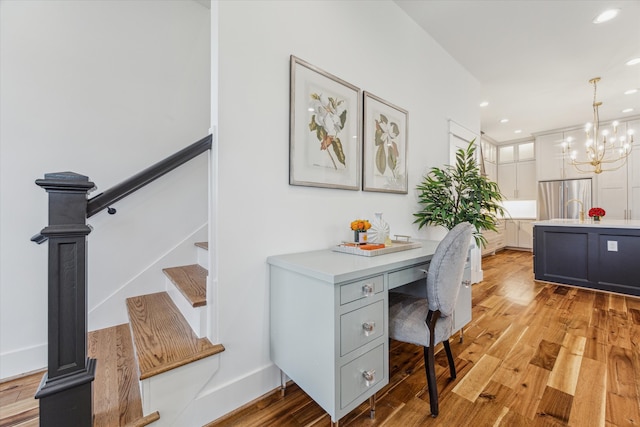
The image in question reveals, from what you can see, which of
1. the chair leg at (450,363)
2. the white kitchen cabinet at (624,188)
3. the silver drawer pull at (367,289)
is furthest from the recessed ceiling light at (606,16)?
the white kitchen cabinet at (624,188)

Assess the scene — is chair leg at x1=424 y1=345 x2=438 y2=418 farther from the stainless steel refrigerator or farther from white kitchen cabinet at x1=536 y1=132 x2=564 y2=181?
white kitchen cabinet at x1=536 y1=132 x2=564 y2=181

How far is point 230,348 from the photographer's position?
4.50 feet

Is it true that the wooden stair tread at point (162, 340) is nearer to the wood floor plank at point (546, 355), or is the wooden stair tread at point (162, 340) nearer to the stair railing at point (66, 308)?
the stair railing at point (66, 308)

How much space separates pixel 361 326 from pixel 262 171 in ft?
3.26

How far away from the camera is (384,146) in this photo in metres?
2.28

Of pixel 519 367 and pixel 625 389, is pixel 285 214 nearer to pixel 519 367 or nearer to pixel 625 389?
pixel 519 367

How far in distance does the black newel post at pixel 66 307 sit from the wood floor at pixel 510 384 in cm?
59

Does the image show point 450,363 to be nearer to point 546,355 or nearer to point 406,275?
point 406,275

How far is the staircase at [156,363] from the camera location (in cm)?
111

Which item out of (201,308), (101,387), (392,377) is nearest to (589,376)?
(392,377)

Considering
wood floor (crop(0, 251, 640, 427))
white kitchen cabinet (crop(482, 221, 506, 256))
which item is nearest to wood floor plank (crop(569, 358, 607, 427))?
wood floor (crop(0, 251, 640, 427))

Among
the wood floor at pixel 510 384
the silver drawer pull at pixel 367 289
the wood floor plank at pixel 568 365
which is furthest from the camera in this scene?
the wood floor plank at pixel 568 365

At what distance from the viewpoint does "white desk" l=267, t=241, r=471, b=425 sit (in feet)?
3.69

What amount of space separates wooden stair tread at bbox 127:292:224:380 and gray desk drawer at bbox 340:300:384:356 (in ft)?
2.10
